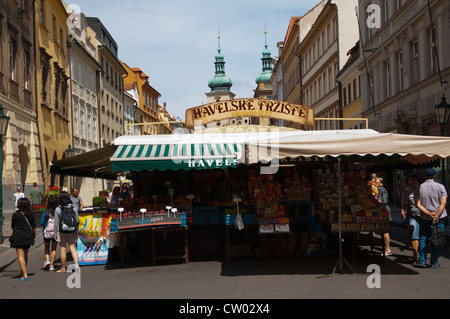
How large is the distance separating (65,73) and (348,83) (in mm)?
17967

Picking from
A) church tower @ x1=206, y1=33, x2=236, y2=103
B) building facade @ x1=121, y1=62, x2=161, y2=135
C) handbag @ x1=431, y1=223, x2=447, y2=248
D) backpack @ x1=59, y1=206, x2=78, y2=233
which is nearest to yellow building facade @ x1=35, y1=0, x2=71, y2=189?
backpack @ x1=59, y1=206, x2=78, y2=233

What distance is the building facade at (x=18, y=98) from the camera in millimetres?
21641

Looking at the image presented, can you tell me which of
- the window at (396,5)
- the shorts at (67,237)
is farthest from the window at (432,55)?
the shorts at (67,237)

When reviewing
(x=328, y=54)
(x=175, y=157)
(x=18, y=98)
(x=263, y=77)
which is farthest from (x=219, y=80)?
(x=175, y=157)

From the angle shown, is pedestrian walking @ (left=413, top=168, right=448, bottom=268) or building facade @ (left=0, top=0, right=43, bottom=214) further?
building facade @ (left=0, top=0, right=43, bottom=214)

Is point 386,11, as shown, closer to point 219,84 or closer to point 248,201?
point 248,201

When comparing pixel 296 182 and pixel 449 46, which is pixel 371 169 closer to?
pixel 296 182

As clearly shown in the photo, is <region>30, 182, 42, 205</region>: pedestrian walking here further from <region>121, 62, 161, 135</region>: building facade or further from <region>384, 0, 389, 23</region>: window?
<region>121, 62, 161, 135</region>: building facade

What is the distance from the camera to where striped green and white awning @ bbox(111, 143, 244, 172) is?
36.0ft

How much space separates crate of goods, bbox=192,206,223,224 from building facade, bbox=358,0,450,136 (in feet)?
36.6

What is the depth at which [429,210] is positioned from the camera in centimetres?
968

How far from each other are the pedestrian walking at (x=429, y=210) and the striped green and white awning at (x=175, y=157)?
3447 mm

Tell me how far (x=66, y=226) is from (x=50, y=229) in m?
0.95
